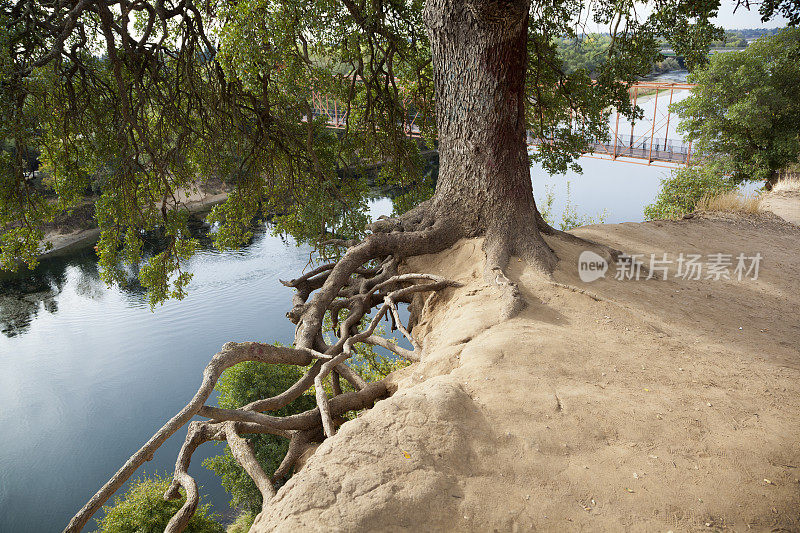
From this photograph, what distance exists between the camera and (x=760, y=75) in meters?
13.6

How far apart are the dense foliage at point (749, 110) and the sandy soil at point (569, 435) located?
12.6 metres

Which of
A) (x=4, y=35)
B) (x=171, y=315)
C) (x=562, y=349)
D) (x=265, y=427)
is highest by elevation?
(x=4, y=35)

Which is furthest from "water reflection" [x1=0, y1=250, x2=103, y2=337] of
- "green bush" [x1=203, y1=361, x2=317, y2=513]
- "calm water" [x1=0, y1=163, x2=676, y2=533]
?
"green bush" [x1=203, y1=361, x2=317, y2=513]

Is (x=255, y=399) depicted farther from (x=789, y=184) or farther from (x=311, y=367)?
(x=789, y=184)

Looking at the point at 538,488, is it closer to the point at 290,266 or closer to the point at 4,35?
the point at 4,35

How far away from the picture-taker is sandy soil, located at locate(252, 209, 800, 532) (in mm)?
1969

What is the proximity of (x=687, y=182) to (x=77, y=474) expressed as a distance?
16.2 meters

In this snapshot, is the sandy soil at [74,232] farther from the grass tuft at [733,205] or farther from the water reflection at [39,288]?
the grass tuft at [733,205]

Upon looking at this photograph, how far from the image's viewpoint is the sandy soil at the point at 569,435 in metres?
1.97

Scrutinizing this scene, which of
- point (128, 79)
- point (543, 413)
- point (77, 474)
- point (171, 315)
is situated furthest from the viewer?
point (171, 315)

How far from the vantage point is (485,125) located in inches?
190

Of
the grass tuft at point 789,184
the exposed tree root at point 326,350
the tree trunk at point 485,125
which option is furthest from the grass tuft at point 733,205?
the tree trunk at point 485,125

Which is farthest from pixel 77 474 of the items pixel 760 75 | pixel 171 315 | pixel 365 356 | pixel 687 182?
pixel 760 75

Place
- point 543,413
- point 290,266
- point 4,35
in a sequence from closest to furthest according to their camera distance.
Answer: point 543,413, point 4,35, point 290,266
